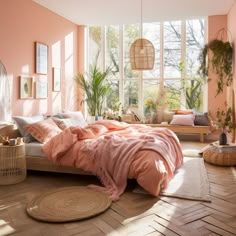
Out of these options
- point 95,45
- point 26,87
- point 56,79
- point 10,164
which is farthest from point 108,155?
point 95,45

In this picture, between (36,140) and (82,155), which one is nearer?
(82,155)

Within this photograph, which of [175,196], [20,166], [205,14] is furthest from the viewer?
[205,14]

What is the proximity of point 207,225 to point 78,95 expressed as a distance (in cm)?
565

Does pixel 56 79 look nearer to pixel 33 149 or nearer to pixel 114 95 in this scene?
pixel 114 95

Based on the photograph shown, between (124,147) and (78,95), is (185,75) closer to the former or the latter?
(78,95)

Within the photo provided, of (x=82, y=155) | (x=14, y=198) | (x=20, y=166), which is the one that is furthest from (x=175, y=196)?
(x=20, y=166)

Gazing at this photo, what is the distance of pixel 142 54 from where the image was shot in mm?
5203

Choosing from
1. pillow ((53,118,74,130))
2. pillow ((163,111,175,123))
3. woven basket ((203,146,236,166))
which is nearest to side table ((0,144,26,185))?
pillow ((53,118,74,130))

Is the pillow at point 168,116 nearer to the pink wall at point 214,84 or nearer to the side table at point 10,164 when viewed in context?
the pink wall at point 214,84

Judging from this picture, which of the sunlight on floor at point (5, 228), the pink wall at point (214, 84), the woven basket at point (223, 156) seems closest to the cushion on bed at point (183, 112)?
the pink wall at point (214, 84)

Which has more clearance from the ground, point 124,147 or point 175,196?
point 124,147

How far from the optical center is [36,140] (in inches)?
170

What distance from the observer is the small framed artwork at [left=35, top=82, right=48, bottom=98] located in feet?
19.0

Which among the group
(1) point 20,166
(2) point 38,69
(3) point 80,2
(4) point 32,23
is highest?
(3) point 80,2
